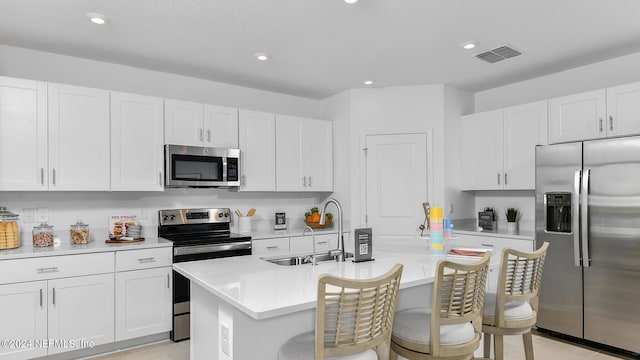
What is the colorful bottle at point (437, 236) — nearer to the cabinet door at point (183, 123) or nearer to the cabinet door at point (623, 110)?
the cabinet door at point (623, 110)

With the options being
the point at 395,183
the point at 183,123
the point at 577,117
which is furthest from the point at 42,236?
the point at 577,117

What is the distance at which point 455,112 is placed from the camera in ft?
15.2

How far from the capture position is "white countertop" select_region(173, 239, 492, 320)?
5.28 feet

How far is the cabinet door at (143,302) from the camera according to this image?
323 cm

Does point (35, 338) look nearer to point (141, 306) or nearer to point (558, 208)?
point (141, 306)

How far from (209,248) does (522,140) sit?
3283 millimetres

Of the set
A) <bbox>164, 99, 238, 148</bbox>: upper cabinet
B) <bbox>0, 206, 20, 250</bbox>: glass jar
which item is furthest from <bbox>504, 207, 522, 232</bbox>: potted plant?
<bbox>0, 206, 20, 250</bbox>: glass jar

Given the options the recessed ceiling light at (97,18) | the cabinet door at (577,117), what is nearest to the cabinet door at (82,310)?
the recessed ceiling light at (97,18)

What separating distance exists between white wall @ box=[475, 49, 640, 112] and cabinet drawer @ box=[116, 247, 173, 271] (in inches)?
154

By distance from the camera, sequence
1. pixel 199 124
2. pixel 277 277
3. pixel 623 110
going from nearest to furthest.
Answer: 1. pixel 277 277
2. pixel 623 110
3. pixel 199 124

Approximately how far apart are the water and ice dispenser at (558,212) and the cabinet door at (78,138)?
389 centimetres

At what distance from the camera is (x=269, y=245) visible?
13.5 feet

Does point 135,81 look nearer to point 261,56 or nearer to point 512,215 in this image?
point 261,56

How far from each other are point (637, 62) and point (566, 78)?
59cm
